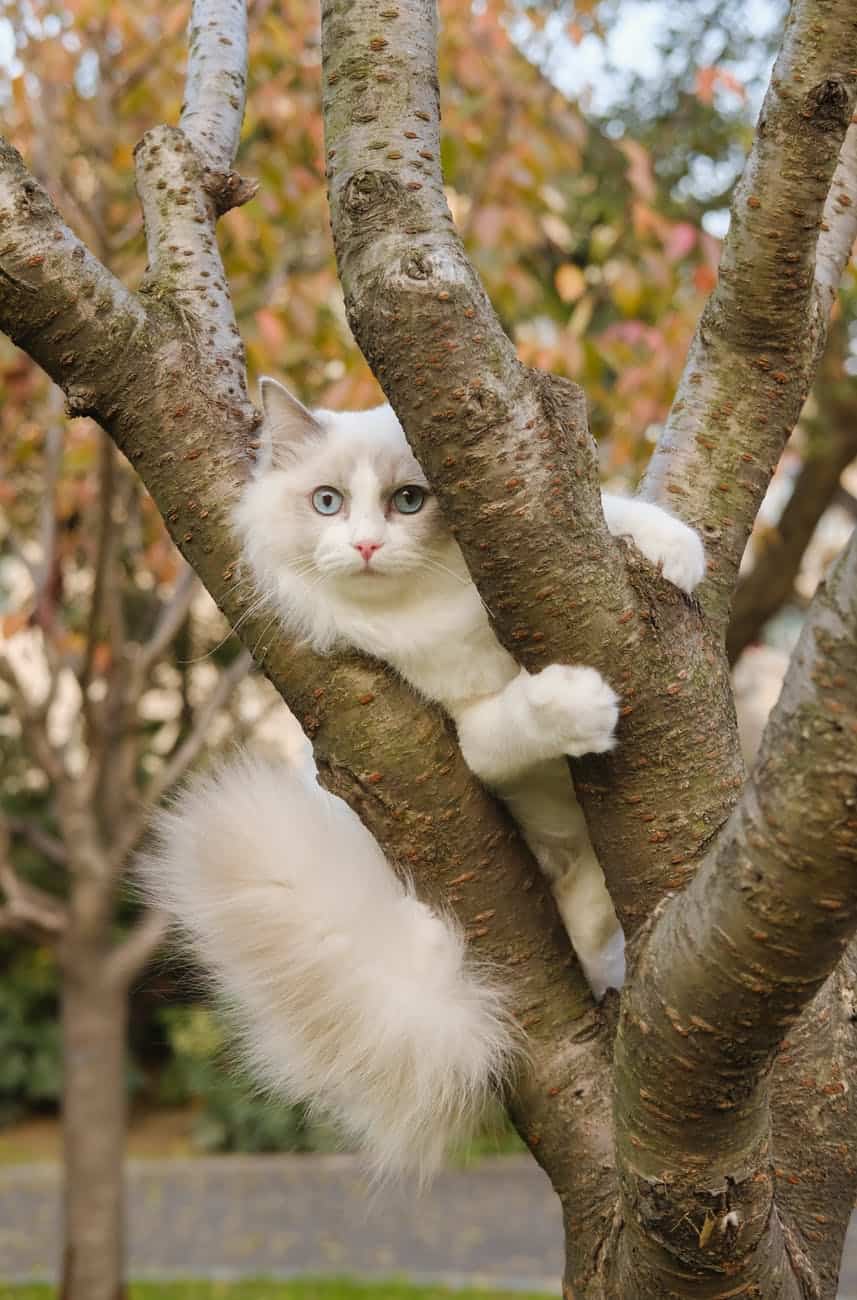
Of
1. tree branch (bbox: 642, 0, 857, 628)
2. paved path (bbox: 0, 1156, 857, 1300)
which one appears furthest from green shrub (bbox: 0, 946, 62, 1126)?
tree branch (bbox: 642, 0, 857, 628)

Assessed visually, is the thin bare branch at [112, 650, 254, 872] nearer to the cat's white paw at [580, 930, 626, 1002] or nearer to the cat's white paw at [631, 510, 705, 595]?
the cat's white paw at [580, 930, 626, 1002]

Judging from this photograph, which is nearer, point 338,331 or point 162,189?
point 162,189

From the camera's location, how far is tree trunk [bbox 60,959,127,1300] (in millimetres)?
4082

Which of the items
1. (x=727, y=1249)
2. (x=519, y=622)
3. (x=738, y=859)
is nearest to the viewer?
(x=738, y=859)

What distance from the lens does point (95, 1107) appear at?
4172mm

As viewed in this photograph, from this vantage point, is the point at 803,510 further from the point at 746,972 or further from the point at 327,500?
the point at 746,972

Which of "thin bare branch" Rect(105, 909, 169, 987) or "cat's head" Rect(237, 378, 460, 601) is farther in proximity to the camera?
"thin bare branch" Rect(105, 909, 169, 987)

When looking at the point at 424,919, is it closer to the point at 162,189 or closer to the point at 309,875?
the point at 309,875

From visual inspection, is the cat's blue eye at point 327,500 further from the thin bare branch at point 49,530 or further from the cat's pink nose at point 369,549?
the thin bare branch at point 49,530

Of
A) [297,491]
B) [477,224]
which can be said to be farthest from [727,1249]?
[477,224]

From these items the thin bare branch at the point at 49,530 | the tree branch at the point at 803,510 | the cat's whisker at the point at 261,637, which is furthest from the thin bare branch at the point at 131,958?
the tree branch at the point at 803,510

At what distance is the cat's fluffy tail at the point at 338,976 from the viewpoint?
1.38 meters

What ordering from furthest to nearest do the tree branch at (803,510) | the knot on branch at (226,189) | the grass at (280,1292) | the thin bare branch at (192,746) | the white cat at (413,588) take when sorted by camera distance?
the tree branch at (803,510) < the grass at (280,1292) < the thin bare branch at (192,746) < the knot on branch at (226,189) < the white cat at (413,588)

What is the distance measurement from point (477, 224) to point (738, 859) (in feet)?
9.78
